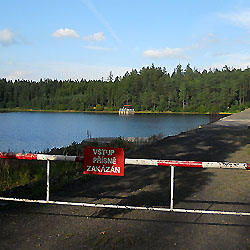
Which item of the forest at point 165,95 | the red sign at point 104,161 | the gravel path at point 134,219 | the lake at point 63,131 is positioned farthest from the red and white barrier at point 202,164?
the forest at point 165,95

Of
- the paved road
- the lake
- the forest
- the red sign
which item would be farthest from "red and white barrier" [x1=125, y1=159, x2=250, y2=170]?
the forest

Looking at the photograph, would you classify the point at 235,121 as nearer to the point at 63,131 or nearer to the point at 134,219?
the point at 63,131

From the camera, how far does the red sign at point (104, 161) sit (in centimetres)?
545

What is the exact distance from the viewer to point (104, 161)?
18.0 feet

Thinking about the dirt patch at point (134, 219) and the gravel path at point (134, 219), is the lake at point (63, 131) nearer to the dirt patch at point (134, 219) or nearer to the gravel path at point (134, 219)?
the dirt patch at point (134, 219)

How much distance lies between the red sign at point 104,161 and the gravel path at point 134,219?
2.57ft

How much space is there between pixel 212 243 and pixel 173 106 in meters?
158

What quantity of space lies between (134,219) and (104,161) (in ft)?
3.55

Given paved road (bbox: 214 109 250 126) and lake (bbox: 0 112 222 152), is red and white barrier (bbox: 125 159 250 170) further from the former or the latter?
paved road (bbox: 214 109 250 126)

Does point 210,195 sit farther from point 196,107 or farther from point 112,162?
point 196,107

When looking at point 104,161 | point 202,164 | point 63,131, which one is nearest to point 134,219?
point 104,161

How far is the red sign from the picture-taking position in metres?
5.45

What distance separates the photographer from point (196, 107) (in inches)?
A: 6068

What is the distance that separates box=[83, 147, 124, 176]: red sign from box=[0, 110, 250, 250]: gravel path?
2.57 feet
